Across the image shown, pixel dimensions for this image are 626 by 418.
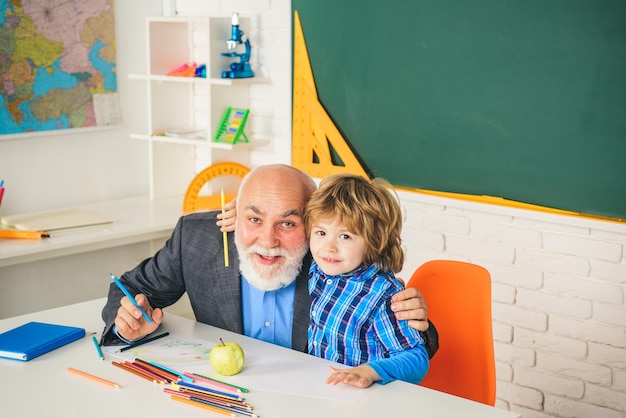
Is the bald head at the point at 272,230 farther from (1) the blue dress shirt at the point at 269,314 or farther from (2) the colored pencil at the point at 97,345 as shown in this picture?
(2) the colored pencil at the point at 97,345

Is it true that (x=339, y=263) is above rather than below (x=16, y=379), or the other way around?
above

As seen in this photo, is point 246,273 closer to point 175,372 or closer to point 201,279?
point 201,279

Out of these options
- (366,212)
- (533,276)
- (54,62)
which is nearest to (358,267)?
(366,212)

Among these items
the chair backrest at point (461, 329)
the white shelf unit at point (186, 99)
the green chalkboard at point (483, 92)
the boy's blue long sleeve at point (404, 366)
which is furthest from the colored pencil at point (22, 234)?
the boy's blue long sleeve at point (404, 366)

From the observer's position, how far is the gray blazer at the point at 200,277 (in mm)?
2359

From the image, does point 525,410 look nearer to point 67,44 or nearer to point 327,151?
point 327,151

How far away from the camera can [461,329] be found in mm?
2275

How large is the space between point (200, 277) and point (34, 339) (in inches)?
19.5

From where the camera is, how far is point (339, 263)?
2.07 m

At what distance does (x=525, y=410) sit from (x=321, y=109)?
1.44 m

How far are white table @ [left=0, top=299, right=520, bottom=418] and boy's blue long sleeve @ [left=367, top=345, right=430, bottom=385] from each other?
2cm

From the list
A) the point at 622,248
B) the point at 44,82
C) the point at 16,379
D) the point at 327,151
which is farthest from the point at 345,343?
the point at 44,82

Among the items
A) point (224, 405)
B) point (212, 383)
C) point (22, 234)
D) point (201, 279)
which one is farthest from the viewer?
point (22, 234)

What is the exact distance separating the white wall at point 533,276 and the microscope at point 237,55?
0.13m
